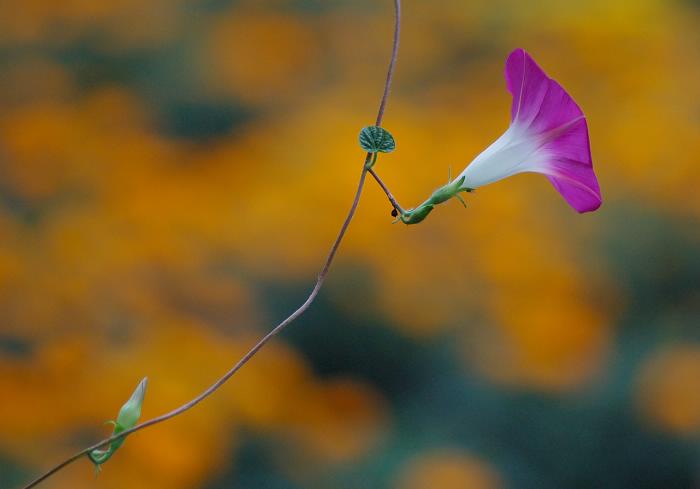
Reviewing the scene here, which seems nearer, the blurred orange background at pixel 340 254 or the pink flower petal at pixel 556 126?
the pink flower petal at pixel 556 126

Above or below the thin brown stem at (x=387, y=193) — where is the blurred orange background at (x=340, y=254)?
above

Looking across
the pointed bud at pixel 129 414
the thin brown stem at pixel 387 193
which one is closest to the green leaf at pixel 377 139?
the thin brown stem at pixel 387 193

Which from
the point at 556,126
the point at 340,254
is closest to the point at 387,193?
the point at 556,126

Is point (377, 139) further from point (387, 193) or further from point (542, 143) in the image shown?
point (542, 143)

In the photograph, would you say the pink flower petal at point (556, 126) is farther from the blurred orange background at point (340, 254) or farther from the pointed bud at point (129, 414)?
the blurred orange background at point (340, 254)

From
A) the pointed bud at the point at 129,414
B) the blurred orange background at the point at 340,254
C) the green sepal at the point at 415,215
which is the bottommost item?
the green sepal at the point at 415,215

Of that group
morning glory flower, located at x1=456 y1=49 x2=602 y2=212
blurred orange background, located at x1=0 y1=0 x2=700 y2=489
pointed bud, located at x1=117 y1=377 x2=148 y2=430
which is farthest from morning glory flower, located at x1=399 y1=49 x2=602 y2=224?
blurred orange background, located at x1=0 y1=0 x2=700 y2=489
